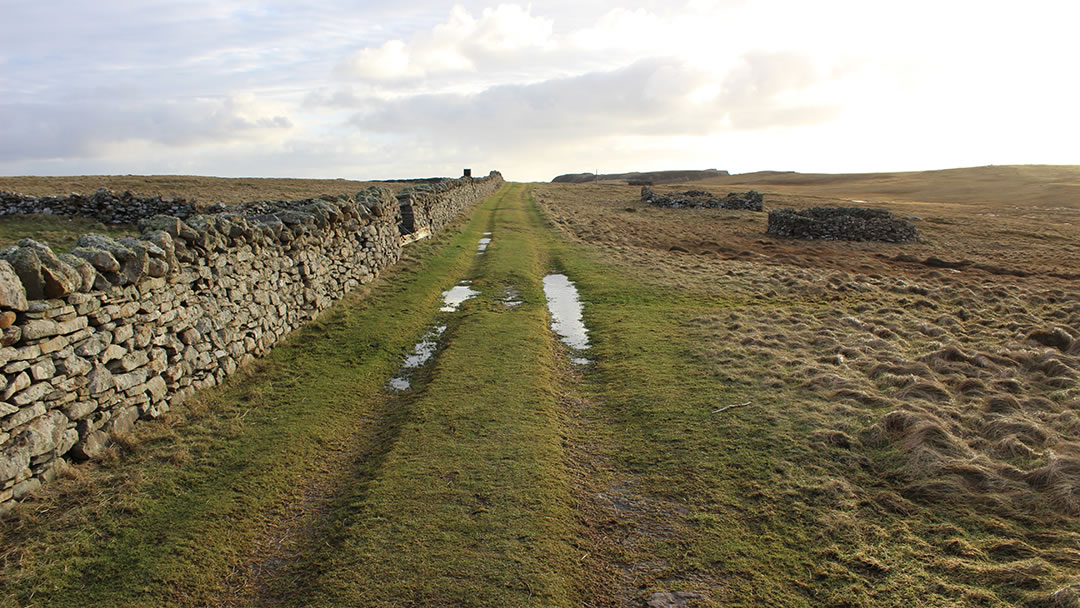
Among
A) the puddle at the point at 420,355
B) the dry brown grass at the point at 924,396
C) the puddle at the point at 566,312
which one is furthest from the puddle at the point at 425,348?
the dry brown grass at the point at 924,396

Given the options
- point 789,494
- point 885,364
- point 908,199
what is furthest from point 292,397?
point 908,199

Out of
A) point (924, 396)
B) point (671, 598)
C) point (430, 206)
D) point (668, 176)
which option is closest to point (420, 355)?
point (671, 598)

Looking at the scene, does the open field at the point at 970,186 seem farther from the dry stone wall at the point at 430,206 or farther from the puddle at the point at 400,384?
the puddle at the point at 400,384

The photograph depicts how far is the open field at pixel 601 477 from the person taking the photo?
5.39 meters

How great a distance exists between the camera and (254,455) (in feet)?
25.1

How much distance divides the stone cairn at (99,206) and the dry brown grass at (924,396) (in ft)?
63.3

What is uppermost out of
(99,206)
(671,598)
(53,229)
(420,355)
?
(99,206)

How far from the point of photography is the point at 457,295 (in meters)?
16.8

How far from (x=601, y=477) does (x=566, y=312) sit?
813 cm

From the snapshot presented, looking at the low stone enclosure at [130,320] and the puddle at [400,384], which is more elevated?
the low stone enclosure at [130,320]

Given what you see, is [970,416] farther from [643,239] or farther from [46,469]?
[643,239]

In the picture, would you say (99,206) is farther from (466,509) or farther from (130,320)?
(466,509)

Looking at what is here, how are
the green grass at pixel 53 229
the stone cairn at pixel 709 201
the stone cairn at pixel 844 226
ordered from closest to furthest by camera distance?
1. the green grass at pixel 53 229
2. the stone cairn at pixel 844 226
3. the stone cairn at pixel 709 201

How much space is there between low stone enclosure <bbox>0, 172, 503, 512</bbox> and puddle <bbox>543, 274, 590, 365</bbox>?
5.75 m
